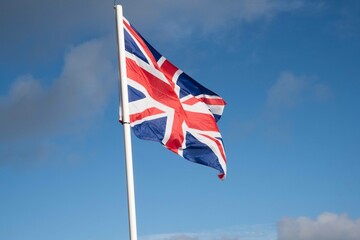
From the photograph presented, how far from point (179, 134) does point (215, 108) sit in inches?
127

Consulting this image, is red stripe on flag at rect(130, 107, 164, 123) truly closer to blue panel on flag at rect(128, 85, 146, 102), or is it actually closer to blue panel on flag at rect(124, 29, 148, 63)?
blue panel on flag at rect(128, 85, 146, 102)

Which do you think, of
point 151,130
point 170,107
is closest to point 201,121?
point 170,107

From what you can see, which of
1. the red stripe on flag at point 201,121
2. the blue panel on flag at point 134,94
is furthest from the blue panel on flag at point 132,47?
the red stripe on flag at point 201,121

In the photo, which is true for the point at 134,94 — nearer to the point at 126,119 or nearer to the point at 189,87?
the point at 126,119

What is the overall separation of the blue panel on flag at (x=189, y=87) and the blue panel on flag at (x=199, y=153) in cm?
200

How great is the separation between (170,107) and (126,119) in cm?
324

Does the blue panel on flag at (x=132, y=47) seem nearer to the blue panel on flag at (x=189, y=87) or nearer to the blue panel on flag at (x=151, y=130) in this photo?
the blue panel on flag at (x=189, y=87)

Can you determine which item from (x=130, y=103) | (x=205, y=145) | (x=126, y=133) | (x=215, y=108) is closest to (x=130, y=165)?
(x=126, y=133)

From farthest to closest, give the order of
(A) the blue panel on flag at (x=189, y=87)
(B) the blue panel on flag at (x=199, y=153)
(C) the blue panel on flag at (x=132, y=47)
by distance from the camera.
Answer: (A) the blue panel on flag at (x=189, y=87)
(B) the blue panel on flag at (x=199, y=153)
(C) the blue panel on flag at (x=132, y=47)

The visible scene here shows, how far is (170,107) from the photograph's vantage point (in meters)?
25.4

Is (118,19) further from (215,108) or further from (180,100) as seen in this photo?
(215,108)

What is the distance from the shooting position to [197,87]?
27.2 metres

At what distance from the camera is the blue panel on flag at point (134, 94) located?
78.0 ft

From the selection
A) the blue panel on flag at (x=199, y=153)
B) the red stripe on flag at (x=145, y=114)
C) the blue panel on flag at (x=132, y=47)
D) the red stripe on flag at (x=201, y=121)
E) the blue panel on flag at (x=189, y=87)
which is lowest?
the blue panel on flag at (x=199, y=153)
